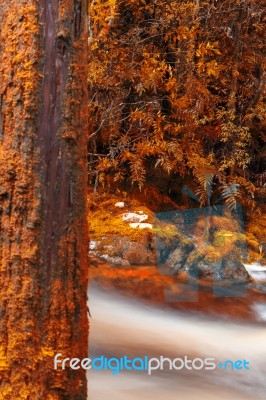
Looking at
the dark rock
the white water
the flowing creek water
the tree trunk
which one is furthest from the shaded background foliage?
the tree trunk

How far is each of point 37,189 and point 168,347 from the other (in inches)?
97.8

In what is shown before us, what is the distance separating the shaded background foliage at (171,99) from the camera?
760cm

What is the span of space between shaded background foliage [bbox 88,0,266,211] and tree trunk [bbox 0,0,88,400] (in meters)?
4.80

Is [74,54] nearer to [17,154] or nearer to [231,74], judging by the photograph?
[17,154]

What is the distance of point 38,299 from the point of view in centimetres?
249

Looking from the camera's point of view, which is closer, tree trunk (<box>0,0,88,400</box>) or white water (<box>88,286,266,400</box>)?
tree trunk (<box>0,0,88,400</box>)

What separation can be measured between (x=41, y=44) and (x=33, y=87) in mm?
194

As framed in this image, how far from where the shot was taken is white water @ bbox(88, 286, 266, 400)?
359 cm

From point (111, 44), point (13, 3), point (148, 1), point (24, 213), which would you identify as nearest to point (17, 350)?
point (24, 213)

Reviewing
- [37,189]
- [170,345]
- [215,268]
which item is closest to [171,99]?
[215,268]

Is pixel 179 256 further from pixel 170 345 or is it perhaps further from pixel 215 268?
pixel 170 345

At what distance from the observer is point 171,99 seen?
25.5 feet

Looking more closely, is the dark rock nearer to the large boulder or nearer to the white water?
the large boulder

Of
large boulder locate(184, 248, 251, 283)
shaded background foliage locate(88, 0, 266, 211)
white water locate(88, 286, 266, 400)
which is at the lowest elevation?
white water locate(88, 286, 266, 400)
